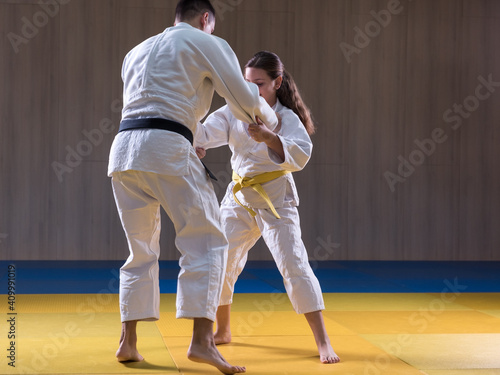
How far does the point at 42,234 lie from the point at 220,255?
5.69m

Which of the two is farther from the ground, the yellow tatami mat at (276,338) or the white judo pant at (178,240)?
the white judo pant at (178,240)

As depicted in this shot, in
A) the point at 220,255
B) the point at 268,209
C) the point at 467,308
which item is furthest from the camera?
the point at 467,308

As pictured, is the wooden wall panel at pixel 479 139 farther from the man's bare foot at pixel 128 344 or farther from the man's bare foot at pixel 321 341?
the man's bare foot at pixel 128 344

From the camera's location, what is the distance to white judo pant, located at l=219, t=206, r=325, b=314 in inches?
130

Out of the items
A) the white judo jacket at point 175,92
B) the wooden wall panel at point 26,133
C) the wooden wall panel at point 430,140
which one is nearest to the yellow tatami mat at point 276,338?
the white judo jacket at point 175,92

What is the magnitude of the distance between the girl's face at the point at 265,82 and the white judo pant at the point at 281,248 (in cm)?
62

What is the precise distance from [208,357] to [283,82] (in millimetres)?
1588

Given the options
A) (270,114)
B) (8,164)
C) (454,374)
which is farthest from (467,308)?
(8,164)

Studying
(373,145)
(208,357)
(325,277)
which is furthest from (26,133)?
(208,357)

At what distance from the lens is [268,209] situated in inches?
135

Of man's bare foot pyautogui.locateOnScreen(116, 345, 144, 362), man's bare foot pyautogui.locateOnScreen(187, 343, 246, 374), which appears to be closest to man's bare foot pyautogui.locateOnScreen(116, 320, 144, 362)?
man's bare foot pyautogui.locateOnScreen(116, 345, 144, 362)

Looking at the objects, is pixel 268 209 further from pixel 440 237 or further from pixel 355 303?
pixel 440 237

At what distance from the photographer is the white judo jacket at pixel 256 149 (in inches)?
132

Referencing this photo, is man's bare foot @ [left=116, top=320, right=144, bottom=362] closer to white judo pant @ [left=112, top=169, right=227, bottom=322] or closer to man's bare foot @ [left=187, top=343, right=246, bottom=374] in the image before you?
white judo pant @ [left=112, top=169, right=227, bottom=322]
